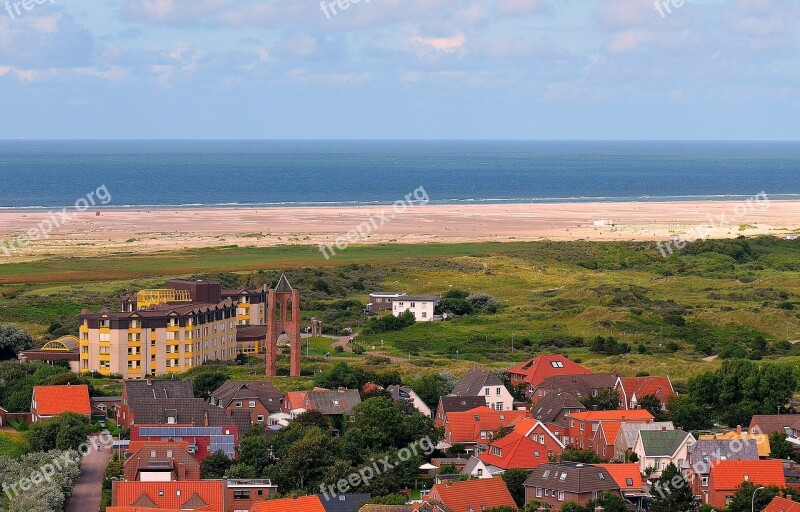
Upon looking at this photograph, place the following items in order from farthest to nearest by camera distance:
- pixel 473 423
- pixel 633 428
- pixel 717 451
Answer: pixel 473 423 < pixel 633 428 < pixel 717 451

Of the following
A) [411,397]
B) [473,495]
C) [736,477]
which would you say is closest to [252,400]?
[411,397]

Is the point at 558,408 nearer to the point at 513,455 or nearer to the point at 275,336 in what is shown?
the point at 513,455

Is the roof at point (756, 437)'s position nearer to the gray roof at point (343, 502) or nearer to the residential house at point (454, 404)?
the residential house at point (454, 404)

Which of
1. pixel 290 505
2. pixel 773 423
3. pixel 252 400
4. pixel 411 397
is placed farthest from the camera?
pixel 411 397

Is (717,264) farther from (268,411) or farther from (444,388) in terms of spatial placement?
(268,411)

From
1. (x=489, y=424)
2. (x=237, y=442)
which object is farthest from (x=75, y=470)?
(x=489, y=424)

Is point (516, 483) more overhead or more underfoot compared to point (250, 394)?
more underfoot

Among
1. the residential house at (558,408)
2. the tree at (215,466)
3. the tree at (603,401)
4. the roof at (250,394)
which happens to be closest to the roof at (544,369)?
the tree at (603,401)
